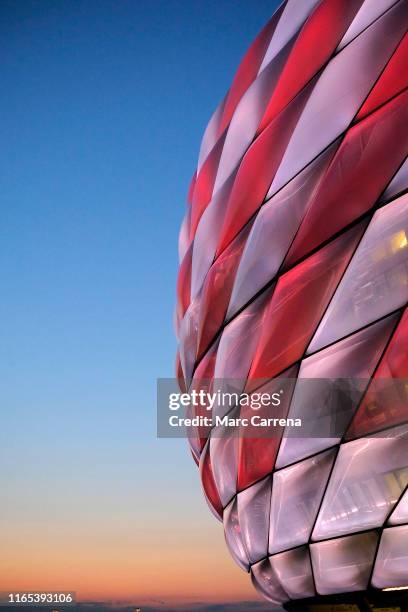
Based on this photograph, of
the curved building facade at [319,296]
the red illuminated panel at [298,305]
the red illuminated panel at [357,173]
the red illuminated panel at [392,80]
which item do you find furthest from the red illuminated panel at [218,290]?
the red illuminated panel at [392,80]

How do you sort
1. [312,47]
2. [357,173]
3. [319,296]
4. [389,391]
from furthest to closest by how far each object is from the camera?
[312,47], [319,296], [357,173], [389,391]

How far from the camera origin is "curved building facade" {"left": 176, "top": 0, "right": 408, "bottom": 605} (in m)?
8.04

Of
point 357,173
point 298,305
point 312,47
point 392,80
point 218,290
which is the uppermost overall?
point 312,47

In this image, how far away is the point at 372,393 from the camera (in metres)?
7.98

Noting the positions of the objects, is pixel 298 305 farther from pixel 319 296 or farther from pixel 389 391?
pixel 389 391

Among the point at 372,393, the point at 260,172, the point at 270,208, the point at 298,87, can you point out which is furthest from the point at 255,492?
the point at 298,87

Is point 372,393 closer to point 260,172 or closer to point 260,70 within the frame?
point 260,172

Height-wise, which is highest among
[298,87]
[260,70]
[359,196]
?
[260,70]

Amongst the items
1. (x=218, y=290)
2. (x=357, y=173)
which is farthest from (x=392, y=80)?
(x=218, y=290)

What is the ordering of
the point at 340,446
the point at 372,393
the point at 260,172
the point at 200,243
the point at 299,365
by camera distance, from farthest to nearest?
the point at 200,243
the point at 260,172
the point at 299,365
the point at 340,446
the point at 372,393

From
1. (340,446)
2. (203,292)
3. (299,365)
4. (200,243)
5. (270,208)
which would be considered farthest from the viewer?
(200,243)

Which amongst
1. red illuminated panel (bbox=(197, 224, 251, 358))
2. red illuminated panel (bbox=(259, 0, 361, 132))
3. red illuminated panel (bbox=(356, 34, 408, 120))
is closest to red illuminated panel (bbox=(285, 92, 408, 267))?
red illuminated panel (bbox=(356, 34, 408, 120))

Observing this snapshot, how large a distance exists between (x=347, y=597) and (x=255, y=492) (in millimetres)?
2605

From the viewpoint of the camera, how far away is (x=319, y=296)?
9.15 m
